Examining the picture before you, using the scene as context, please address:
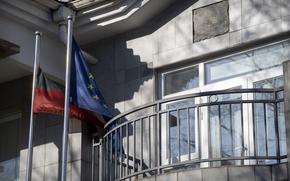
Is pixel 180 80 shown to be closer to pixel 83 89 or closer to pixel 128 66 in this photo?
pixel 128 66

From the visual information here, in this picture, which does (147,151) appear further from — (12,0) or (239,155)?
(12,0)

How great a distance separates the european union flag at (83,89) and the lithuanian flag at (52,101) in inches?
7.1

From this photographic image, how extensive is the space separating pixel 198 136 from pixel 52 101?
267 centimetres

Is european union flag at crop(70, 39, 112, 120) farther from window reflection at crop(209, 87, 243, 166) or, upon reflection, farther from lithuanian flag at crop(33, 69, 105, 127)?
window reflection at crop(209, 87, 243, 166)

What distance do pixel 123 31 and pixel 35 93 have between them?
192cm

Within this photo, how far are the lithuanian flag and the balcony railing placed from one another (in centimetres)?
46

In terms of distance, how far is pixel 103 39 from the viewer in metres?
13.9

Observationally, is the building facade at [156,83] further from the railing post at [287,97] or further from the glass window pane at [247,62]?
the railing post at [287,97]

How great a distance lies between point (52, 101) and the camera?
12758mm

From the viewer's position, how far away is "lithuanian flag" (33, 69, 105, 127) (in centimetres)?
1263

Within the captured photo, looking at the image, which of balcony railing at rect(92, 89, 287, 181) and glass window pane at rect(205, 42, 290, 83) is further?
glass window pane at rect(205, 42, 290, 83)

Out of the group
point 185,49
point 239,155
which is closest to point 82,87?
point 185,49

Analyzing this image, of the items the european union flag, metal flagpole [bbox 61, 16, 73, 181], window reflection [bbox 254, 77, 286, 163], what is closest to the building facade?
window reflection [bbox 254, 77, 286, 163]

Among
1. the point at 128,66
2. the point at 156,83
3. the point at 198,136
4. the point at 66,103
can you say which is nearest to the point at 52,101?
the point at 66,103
